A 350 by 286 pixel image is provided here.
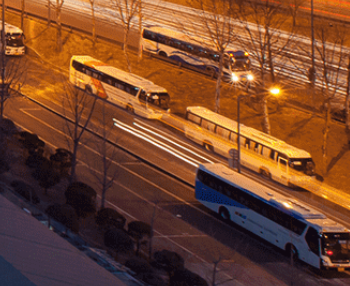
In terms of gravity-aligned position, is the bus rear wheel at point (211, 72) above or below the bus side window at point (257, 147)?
above

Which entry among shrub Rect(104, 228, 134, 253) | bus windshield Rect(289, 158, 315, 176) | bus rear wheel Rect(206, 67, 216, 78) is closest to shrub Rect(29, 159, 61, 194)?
shrub Rect(104, 228, 134, 253)

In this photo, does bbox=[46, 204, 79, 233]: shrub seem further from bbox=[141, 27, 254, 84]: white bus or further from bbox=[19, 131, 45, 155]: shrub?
bbox=[141, 27, 254, 84]: white bus

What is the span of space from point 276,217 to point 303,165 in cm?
787

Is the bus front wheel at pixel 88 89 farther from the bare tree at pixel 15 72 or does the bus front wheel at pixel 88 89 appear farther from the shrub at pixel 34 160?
Result: the shrub at pixel 34 160

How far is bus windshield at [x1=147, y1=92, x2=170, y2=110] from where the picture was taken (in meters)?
40.8

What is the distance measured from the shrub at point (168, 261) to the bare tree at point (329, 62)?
16.7 m

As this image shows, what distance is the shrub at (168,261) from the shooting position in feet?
75.5

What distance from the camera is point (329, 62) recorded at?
45.2 metres

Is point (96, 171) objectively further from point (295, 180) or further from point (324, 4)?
point (324, 4)

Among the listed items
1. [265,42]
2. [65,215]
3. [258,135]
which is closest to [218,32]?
[265,42]

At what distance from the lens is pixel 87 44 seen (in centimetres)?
5281

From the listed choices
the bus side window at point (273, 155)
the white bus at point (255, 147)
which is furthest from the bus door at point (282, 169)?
the bus side window at point (273, 155)

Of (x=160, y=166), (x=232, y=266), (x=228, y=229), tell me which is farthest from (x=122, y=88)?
(x=232, y=266)

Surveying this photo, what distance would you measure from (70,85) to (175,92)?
7564 millimetres
